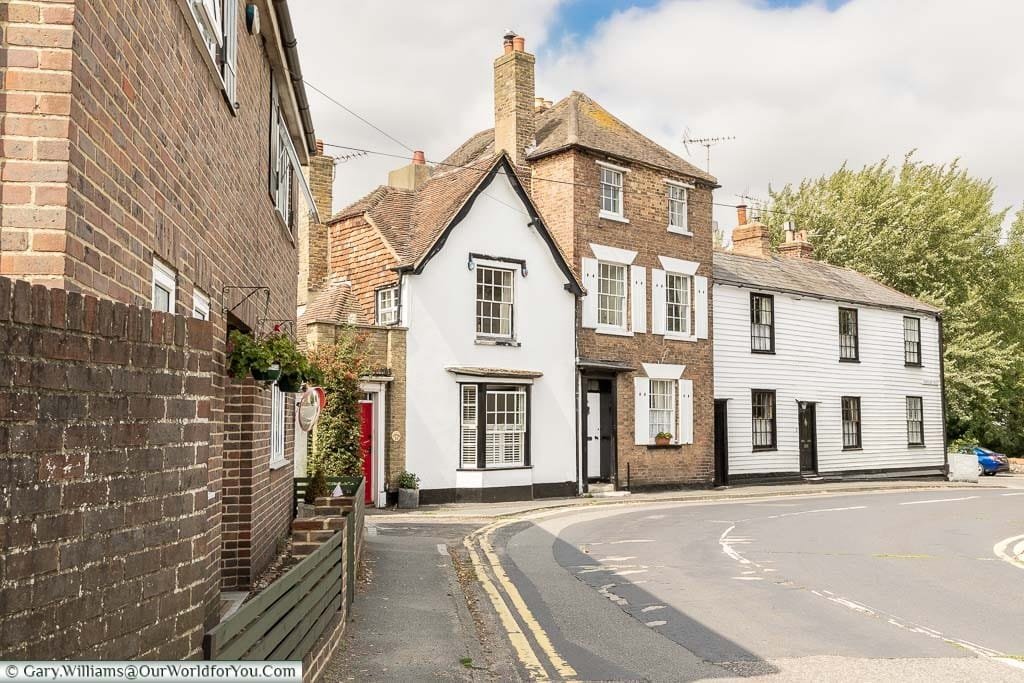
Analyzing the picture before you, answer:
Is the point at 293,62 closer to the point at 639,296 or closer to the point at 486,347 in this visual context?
the point at 486,347

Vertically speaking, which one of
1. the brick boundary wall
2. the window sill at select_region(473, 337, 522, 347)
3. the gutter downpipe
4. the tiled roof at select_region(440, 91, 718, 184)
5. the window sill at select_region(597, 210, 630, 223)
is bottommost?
the brick boundary wall

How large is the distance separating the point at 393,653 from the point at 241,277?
424cm

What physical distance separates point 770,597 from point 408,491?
12213mm

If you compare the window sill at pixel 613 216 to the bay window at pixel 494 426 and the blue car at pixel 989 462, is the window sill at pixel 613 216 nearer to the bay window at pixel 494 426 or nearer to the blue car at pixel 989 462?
the bay window at pixel 494 426

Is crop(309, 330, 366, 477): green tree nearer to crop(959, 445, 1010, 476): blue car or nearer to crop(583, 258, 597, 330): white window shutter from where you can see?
crop(583, 258, 597, 330): white window shutter

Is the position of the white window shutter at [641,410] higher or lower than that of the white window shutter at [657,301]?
lower

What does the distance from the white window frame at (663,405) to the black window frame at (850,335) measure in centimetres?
899

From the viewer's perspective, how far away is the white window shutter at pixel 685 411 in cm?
2800

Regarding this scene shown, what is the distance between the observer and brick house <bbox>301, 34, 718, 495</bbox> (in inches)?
1001

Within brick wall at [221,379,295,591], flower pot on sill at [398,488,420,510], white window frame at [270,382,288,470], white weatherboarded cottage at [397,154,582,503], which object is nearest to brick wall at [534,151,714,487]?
white weatherboarded cottage at [397,154,582,503]

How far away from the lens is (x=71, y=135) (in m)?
4.32

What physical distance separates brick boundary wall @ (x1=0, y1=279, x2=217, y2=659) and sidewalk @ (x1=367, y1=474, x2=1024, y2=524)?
578 inches

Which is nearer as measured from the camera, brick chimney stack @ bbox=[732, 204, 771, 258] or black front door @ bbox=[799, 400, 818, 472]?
black front door @ bbox=[799, 400, 818, 472]

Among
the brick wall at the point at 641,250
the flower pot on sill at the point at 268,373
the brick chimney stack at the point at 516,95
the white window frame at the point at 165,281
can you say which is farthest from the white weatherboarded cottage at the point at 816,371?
the white window frame at the point at 165,281
